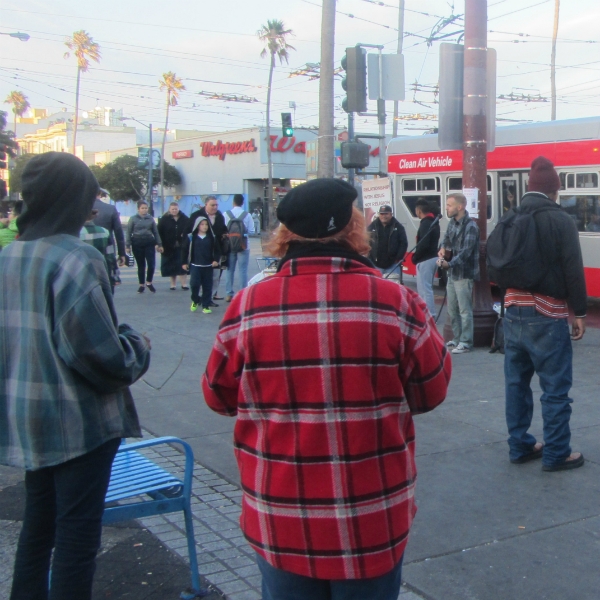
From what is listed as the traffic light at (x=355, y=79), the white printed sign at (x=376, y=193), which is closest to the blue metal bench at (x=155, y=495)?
the white printed sign at (x=376, y=193)

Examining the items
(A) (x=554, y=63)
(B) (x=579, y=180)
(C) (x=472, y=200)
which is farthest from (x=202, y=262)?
(A) (x=554, y=63)

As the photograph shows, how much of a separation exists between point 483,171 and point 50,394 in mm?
7387

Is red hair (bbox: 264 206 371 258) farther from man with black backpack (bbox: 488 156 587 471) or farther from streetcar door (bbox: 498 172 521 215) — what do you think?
streetcar door (bbox: 498 172 521 215)

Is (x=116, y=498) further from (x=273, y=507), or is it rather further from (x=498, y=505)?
(x=498, y=505)

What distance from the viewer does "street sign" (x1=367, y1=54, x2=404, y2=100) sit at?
40.1 ft

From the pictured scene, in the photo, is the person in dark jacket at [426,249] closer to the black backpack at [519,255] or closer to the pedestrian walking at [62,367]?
the black backpack at [519,255]

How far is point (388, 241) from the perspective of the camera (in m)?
11.5

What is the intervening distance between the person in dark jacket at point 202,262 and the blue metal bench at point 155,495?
857 centimetres

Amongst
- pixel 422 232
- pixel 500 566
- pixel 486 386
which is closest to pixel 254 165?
pixel 422 232

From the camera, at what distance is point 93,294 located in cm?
254

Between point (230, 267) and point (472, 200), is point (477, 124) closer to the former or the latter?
point (472, 200)

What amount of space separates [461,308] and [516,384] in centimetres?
397

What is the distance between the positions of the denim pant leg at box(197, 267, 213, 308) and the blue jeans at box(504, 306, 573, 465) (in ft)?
25.3

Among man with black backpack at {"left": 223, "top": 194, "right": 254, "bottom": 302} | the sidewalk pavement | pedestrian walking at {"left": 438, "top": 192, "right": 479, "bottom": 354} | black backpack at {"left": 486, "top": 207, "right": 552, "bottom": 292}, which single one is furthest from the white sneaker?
man with black backpack at {"left": 223, "top": 194, "right": 254, "bottom": 302}
